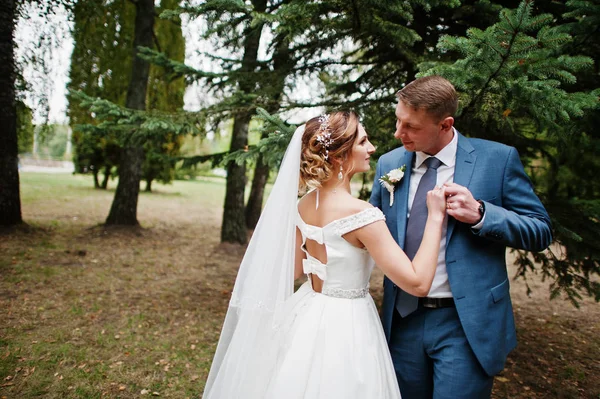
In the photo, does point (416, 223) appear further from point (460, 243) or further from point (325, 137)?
point (325, 137)

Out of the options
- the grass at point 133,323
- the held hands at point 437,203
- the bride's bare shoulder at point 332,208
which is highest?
the held hands at point 437,203

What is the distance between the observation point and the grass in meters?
3.81

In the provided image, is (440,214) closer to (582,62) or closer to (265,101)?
(582,62)

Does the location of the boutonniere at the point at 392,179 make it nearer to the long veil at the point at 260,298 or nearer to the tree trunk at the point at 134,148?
the long veil at the point at 260,298

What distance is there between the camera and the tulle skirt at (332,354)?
1.97 metres

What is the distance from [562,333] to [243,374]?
18.1 feet

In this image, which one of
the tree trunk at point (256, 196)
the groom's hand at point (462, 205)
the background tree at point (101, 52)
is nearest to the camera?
the groom's hand at point (462, 205)

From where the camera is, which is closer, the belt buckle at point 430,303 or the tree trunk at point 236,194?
the belt buckle at point 430,303

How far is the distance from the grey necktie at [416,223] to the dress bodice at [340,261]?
0.74ft

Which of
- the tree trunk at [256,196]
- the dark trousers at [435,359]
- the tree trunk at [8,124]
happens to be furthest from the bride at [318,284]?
the tree trunk at [256,196]

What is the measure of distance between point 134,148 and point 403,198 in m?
8.80

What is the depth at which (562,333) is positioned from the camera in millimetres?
5664

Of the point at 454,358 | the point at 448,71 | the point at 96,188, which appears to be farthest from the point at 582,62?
the point at 96,188

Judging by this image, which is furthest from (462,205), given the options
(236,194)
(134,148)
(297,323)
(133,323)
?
(134,148)
